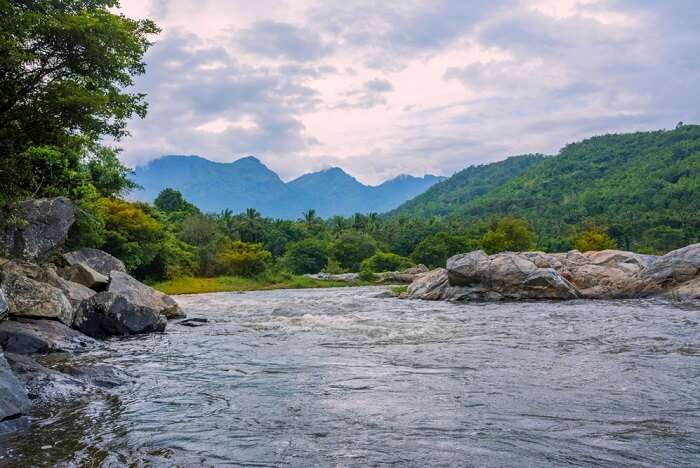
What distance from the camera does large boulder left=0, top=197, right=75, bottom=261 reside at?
2352 cm

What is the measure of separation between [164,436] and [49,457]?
1.49 meters

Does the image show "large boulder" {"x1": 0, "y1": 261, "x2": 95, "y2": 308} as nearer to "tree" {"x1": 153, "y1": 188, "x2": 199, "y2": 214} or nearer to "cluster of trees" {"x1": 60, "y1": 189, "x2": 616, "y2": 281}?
"cluster of trees" {"x1": 60, "y1": 189, "x2": 616, "y2": 281}

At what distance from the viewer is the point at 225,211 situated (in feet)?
369

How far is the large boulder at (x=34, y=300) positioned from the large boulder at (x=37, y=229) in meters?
5.46

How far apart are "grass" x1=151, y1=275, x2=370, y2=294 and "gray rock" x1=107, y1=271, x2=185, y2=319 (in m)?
31.7

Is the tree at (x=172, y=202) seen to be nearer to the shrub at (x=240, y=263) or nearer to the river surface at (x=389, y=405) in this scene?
the shrub at (x=240, y=263)

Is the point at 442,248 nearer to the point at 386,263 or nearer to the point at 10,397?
the point at 386,263

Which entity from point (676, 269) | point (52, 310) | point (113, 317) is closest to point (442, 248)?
point (676, 269)

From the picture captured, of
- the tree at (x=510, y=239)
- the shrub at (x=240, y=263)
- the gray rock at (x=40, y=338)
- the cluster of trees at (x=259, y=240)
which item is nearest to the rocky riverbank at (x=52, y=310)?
the gray rock at (x=40, y=338)

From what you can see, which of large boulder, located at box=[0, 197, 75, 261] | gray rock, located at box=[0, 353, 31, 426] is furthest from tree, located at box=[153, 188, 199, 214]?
gray rock, located at box=[0, 353, 31, 426]

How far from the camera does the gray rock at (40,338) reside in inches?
589

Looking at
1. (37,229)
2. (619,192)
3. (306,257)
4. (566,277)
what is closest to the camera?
(37,229)

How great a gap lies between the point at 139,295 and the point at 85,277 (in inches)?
150

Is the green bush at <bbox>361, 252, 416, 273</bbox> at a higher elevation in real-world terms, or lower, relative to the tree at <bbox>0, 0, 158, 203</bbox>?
lower
